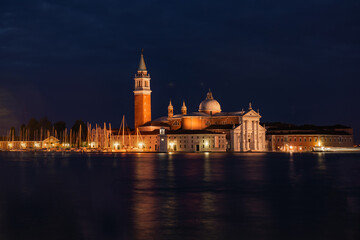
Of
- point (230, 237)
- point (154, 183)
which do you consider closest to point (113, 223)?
point (230, 237)

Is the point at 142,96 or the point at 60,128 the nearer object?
the point at 142,96

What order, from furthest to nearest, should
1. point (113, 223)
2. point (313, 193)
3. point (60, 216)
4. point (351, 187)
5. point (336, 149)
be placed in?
point (336, 149), point (351, 187), point (313, 193), point (60, 216), point (113, 223)

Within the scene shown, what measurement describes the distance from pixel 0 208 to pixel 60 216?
9.41 ft

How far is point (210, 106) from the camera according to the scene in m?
104

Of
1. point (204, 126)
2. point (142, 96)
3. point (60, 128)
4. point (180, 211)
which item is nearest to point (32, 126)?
point (60, 128)

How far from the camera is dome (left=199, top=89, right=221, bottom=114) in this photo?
339 feet

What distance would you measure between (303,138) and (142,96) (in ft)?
99.5

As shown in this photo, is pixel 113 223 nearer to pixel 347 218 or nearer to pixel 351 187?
pixel 347 218

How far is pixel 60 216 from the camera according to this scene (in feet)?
51.0

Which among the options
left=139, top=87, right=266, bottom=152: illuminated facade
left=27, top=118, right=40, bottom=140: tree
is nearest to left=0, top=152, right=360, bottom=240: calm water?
left=139, top=87, right=266, bottom=152: illuminated facade

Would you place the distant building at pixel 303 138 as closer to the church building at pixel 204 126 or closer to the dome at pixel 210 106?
the church building at pixel 204 126

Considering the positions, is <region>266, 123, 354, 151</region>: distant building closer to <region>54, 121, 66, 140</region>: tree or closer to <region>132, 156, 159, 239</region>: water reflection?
<region>54, 121, 66, 140</region>: tree

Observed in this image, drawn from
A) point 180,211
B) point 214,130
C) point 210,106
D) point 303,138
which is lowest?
point 180,211

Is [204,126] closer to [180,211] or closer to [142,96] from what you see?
[142,96]
